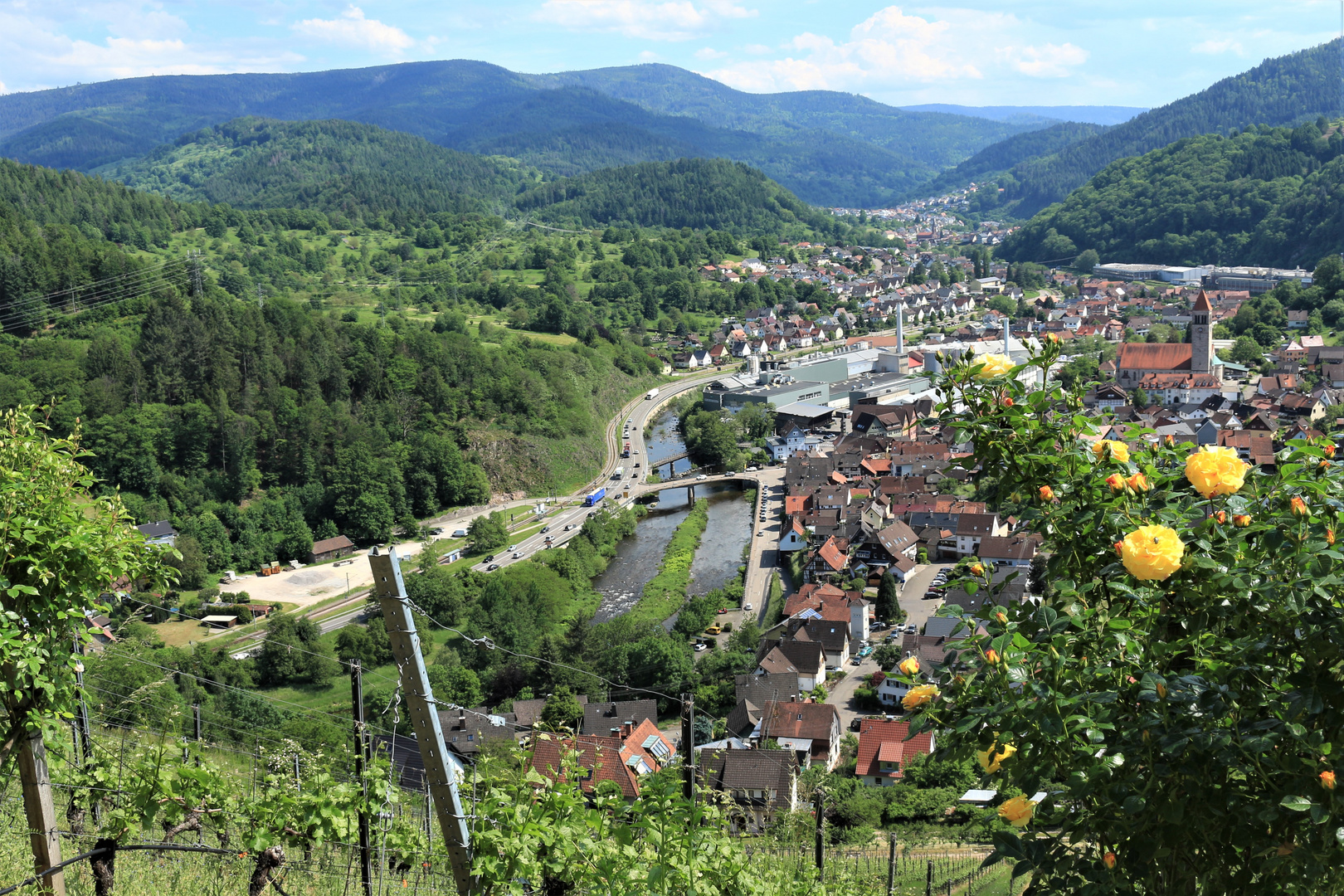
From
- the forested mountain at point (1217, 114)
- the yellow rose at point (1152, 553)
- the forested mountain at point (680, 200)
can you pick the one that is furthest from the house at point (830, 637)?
the forested mountain at point (1217, 114)

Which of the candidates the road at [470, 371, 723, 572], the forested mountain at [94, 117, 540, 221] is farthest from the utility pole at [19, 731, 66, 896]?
the forested mountain at [94, 117, 540, 221]

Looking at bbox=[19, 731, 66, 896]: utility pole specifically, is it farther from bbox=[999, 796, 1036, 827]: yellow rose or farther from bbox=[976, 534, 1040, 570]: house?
bbox=[976, 534, 1040, 570]: house

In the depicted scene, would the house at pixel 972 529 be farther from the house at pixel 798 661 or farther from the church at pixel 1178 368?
the church at pixel 1178 368

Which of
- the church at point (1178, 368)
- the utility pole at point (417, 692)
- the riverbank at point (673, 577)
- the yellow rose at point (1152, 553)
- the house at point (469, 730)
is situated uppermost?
the yellow rose at point (1152, 553)

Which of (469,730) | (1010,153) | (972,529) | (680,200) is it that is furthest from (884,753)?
(1010,153)

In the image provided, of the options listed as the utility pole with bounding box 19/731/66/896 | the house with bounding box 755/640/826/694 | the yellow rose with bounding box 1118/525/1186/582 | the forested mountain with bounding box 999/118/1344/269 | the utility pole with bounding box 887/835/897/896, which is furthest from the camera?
the forested mountain with bounding box 999/118/1344/269
